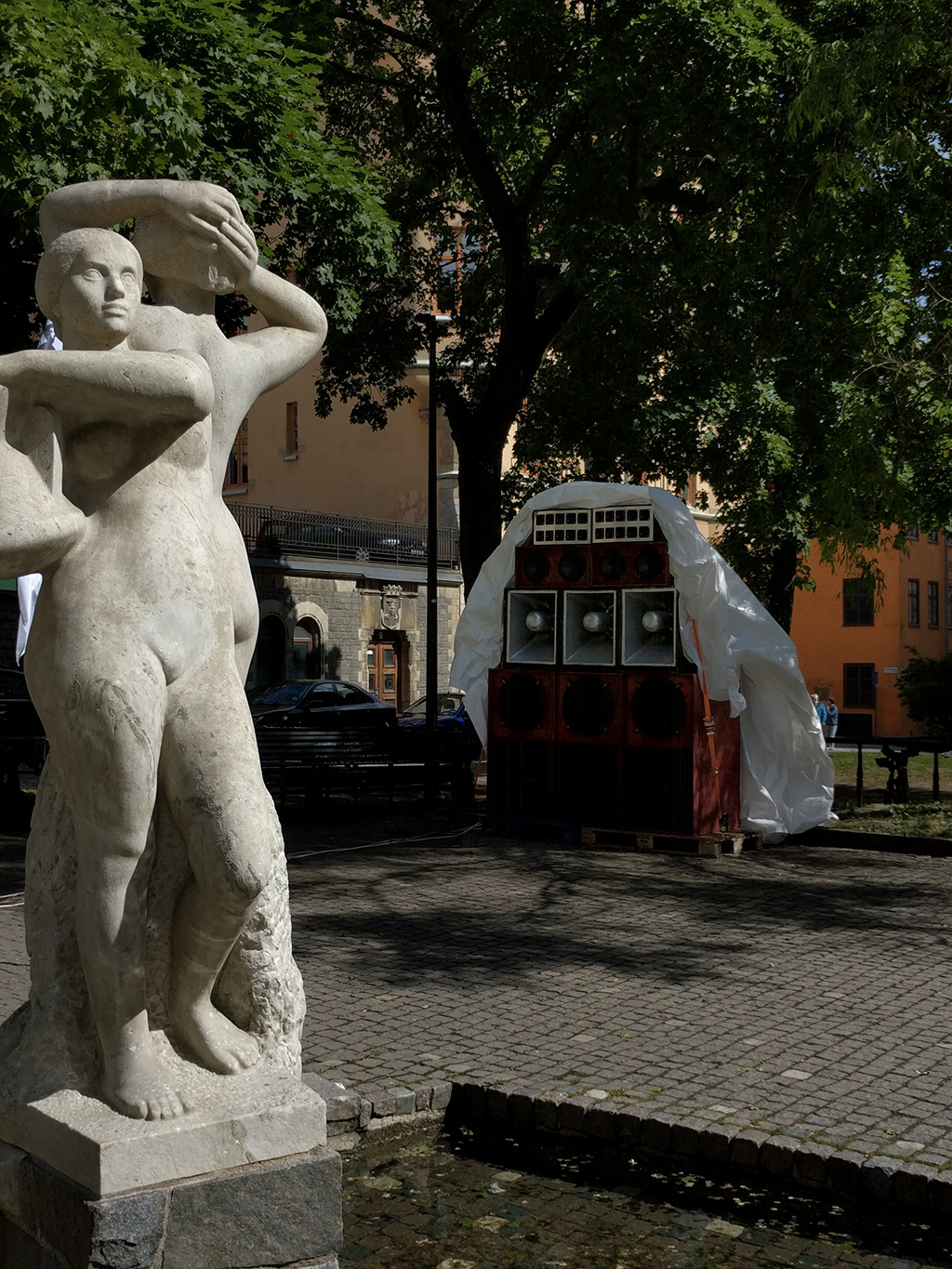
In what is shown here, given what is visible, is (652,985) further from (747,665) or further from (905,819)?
(905,819)

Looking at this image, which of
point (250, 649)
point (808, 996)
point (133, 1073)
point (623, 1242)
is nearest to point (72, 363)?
point (250, 649)

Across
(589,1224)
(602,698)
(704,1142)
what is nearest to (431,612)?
(602,698)

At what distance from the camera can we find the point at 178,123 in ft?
36.6

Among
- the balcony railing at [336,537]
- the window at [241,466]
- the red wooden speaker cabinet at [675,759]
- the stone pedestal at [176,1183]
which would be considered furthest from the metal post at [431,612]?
the window at [241,466]

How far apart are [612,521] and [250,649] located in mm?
10128

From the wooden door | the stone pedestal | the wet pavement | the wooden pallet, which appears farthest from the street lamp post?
the wooden door

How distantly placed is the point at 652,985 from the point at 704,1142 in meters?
2.57

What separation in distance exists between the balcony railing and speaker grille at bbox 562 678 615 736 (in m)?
22.1

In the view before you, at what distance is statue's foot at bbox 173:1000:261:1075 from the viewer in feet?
11.5

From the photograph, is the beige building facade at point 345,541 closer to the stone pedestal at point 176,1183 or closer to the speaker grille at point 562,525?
the speaker grille at point 562,525

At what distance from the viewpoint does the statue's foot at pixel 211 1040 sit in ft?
11.5

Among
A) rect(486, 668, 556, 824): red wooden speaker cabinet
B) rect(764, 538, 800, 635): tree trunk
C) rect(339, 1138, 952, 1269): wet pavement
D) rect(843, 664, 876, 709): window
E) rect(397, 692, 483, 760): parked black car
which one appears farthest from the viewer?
rect(843, 664, 876, 709): window

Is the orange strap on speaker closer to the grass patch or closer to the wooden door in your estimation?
the grass patch

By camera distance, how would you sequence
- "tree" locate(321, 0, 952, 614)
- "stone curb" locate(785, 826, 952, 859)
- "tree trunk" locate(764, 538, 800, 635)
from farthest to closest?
"tree trunk" locate(764, 538, 800, 635)
"tree" locate(321, 0, 952, 614)
"stone curb" locate(785, 826, 952, 859)
